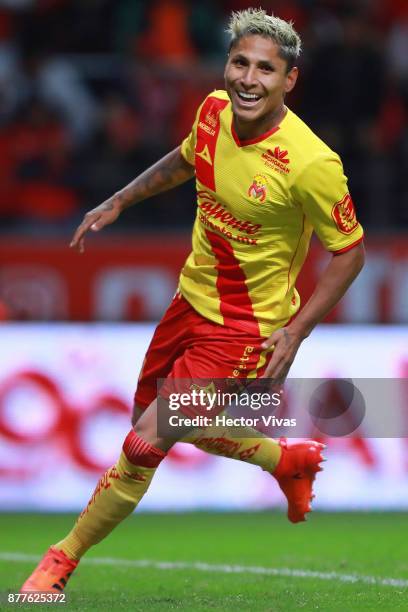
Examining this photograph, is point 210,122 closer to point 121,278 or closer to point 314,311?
point 314,311

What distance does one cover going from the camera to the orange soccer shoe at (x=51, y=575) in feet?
19.0

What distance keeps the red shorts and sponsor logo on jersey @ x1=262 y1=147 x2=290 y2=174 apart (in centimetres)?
72

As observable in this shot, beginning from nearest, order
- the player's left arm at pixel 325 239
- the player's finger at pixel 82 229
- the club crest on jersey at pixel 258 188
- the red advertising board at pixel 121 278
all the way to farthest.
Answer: the player's left arm at pixel 325 239 < the club crest on jersey at pixel 258 188 < the player's finger at pixel 82 229 < the red advertising board at pixel 121 278

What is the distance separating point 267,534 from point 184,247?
12.3 feet

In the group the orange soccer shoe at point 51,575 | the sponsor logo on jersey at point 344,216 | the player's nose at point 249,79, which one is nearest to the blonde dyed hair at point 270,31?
the player's nose at point 249,79

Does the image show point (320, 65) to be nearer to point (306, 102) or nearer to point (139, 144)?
point (306, 102)

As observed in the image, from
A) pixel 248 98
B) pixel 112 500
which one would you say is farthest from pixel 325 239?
pixel 112 500

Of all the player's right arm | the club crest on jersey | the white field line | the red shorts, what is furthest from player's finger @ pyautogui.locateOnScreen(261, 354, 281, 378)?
the white field line

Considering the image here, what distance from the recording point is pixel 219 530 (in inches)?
355

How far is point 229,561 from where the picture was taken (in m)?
7.54

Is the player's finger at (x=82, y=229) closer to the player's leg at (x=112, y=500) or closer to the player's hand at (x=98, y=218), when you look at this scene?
the player's hand at (x=98, y=218)

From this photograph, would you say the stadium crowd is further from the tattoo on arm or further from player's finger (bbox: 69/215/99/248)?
player's finger (bbox: 69/215/99/248)

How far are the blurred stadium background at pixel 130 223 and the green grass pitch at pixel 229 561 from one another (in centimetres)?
36

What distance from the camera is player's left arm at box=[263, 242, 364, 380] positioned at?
557 cm
